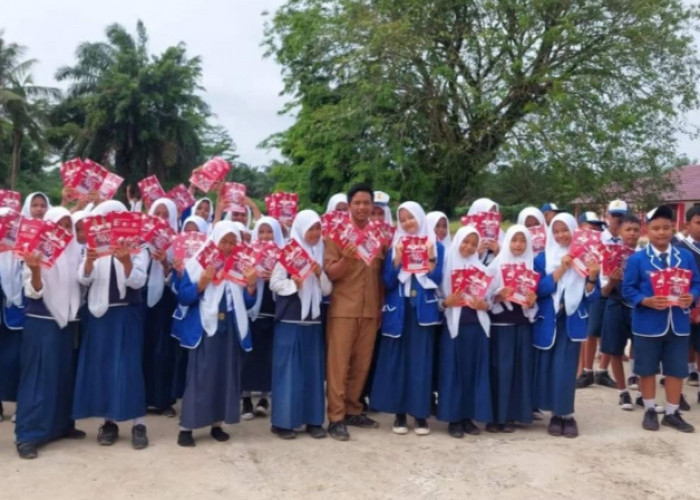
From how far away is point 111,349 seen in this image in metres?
4.89

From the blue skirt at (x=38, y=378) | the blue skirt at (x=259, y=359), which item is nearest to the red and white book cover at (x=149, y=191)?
the blue skirt at (x=259, y=359)

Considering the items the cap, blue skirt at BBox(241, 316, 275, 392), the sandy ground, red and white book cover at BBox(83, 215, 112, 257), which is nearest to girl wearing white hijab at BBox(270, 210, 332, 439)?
the sandy ground

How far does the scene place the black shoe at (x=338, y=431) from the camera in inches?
208

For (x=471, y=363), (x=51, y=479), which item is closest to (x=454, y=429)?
(x=471, y=363)

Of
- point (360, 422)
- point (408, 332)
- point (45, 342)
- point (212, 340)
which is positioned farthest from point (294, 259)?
point (45, 342)

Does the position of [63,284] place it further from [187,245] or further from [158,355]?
[158,355]

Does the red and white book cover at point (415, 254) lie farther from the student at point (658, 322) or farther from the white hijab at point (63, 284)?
the white hijab at point (63, 284)

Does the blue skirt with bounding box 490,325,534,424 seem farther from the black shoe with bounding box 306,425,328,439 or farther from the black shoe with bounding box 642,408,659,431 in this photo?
the black shoe with bounding box 306,425,328,439

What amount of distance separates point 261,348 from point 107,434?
146 centimetres

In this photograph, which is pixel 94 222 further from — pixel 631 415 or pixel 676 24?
pixel 676 24

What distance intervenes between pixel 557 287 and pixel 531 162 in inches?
453

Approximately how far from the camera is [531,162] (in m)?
16.5

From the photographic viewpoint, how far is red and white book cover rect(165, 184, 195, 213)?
736 centimetres

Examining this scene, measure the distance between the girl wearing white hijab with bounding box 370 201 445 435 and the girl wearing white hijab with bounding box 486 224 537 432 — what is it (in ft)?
1.54
